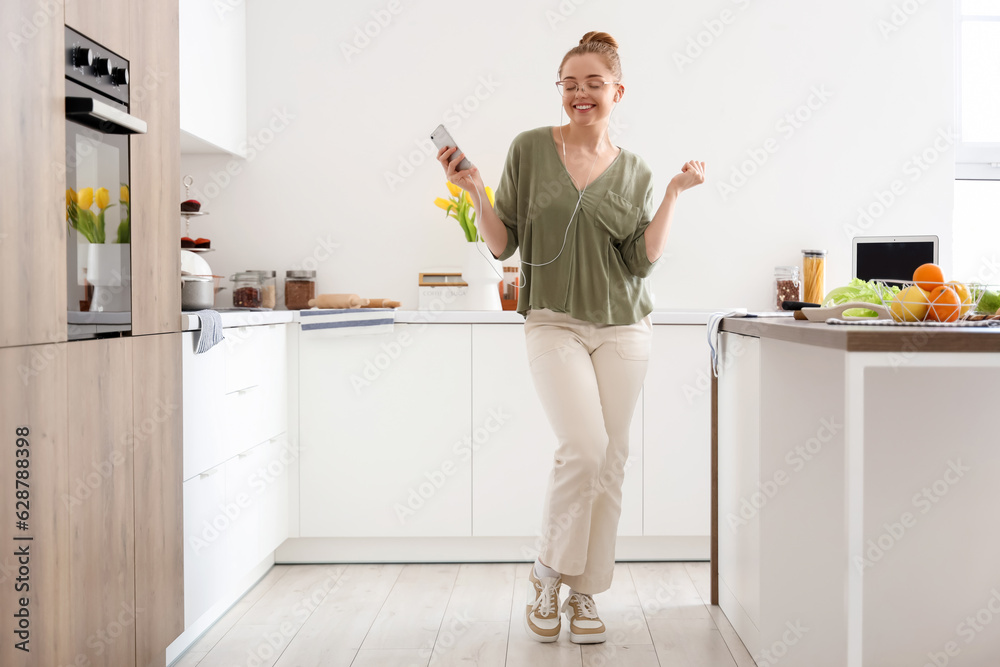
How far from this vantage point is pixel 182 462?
6.34ft

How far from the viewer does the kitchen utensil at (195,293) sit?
228 centimetres

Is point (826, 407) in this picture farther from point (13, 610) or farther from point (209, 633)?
point (209, 633)

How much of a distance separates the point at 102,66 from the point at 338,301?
1.41m

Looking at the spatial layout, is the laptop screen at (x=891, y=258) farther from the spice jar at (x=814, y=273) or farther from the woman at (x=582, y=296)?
the woman at (x=582, y=296)

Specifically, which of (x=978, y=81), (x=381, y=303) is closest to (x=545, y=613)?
(x=381, y=303)

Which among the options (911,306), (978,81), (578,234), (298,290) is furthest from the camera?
(978,81)

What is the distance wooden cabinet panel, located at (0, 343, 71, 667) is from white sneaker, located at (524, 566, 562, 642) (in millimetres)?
1097

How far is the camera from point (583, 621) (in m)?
2.08

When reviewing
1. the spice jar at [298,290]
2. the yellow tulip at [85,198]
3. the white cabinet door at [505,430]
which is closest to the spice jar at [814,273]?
the white cabinet door at [505,430]

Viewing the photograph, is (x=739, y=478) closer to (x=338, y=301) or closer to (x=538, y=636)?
(x=538, y=636)

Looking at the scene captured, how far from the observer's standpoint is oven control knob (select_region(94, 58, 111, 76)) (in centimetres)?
152

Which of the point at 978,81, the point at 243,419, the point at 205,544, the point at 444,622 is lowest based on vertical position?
the point at 444,622

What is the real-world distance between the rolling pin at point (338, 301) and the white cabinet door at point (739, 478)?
4.32 feet

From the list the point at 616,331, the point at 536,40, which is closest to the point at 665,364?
the point at 616,331
